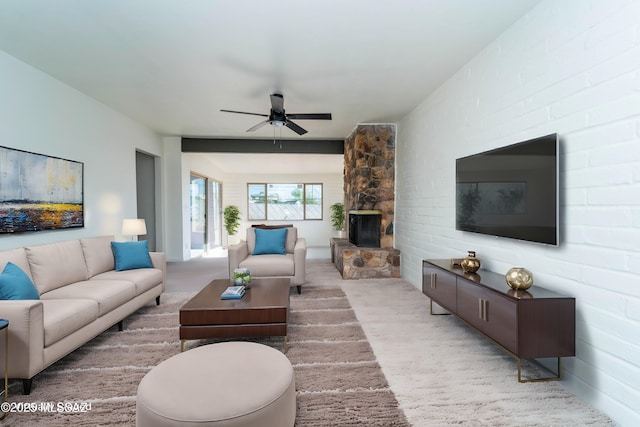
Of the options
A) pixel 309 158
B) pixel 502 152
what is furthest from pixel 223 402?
pixel 309 158

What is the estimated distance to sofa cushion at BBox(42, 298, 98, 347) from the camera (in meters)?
2.10

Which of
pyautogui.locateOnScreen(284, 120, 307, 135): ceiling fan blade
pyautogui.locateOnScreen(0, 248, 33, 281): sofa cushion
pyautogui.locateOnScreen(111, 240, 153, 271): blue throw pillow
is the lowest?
pyautogui.locateOnScreen(111, 240, 153, 271): blue throw pillow

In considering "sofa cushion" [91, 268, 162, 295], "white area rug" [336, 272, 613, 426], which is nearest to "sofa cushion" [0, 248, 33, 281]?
"sofa cushion" [91, 268, 162, 295]

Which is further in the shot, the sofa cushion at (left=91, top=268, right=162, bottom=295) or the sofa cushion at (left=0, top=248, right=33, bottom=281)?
the sofa cushion at (left=91, top=268, right=162, bottom=295)

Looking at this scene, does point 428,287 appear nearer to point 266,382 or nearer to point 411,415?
point 411,415

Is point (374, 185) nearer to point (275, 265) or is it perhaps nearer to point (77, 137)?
point (275, 265)

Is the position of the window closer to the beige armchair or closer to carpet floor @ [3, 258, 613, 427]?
the beige armchair

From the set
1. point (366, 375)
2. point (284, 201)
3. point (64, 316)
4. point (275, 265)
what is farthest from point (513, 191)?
point (284, 201)

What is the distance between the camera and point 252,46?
112 inches

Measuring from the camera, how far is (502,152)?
257 cm

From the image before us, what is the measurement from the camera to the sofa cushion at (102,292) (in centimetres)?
264

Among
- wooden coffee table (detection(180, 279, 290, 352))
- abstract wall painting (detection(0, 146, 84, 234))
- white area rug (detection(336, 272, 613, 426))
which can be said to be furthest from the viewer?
abstract wall painting (detection(0, 146, 84, 234))

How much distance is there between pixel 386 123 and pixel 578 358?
14.2 feet

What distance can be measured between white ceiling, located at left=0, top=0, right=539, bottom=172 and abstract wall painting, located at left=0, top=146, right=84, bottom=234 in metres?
0.99
